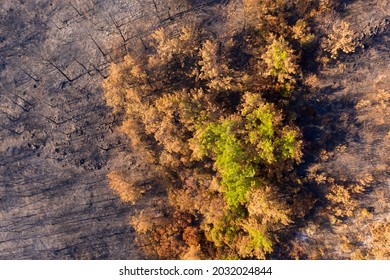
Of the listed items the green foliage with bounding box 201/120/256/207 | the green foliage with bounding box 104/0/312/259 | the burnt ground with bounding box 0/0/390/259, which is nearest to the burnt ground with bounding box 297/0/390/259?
the burnt ground with bounding box 0/0/390/259

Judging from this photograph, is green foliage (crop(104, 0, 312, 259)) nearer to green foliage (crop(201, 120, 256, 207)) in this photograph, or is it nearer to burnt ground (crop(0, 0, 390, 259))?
green foliage (crop(201, 120, 256, 207))

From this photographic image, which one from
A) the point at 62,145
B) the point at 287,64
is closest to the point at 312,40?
the point at 287,64

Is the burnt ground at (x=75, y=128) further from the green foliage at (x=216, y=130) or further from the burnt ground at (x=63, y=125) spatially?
the green foliage at (x=216, y=130)

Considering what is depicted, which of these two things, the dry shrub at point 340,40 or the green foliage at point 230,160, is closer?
the green foliage at point 230,160

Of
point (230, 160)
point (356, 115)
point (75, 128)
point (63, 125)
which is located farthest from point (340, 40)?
point (63, 125)

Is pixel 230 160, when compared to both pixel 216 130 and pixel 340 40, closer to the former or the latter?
pixel 216 130

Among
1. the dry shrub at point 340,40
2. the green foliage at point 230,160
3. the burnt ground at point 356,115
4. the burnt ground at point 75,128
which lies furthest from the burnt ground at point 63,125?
the burnt ground at point 356,115
